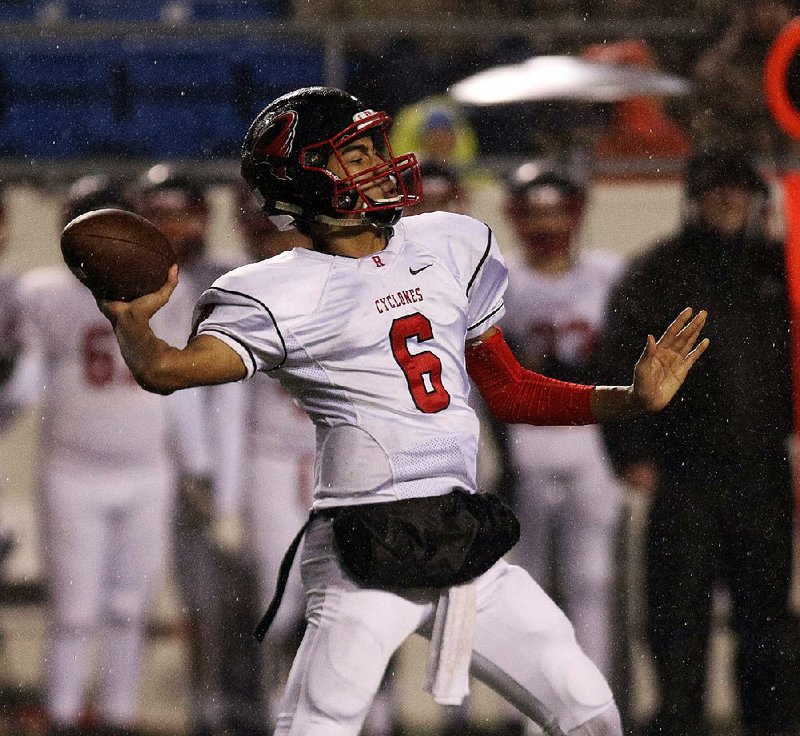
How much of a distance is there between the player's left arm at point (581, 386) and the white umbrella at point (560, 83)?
1.94m

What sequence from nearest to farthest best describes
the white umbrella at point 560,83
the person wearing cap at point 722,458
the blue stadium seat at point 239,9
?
1. the person wearing cap at point 722,458
2. the white umbrella at point 560,83
3. the blue stadium seat at point 239,9

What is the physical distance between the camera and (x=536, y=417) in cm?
303

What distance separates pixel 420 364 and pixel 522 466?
1.79 meters

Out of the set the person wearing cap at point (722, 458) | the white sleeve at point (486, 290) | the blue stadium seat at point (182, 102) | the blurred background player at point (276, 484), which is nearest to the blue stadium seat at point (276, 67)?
the blue stadium seat at point (182, 102)

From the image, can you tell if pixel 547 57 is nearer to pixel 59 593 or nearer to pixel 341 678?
pixel 59 593

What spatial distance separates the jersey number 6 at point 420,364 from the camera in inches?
110

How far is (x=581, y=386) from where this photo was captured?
3006 mm

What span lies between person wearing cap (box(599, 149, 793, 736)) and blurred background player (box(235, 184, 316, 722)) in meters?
0.89

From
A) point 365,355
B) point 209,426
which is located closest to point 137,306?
Answer: point 365,355

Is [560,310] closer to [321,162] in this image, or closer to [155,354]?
[321,162]

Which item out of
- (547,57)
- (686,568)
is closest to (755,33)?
(547,57)

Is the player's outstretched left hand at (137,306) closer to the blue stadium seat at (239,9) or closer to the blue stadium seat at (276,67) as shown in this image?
the blue stadium seat at (276,67)

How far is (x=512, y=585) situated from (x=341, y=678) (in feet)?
1.08

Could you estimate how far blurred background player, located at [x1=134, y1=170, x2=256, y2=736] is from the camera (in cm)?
458
